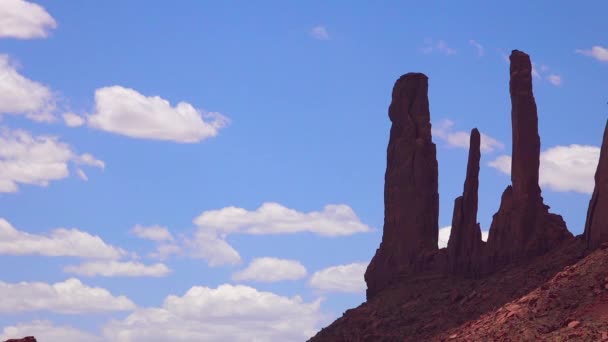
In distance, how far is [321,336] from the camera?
11606cm

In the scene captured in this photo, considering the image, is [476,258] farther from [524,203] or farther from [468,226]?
[524,203]

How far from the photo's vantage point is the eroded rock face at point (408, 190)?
120m

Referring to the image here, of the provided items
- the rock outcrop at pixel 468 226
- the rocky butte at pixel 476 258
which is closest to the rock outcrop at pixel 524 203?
the rocky butte at pixel 476 258

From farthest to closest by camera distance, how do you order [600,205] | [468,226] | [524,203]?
[468,226], [524,203], [600,205]

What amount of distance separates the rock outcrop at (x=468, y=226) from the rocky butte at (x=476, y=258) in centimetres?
7

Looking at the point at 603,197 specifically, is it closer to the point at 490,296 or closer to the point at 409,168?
the point at 490,296

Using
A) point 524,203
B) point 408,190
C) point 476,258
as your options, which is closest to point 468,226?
point 476,258

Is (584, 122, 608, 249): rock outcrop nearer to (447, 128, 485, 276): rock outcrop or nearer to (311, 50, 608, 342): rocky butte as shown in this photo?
(311, 50, 608, 342): rocky butte

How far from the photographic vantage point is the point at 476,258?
111 meters

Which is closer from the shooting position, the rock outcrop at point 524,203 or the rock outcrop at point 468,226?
the rock outcrop at point 524,203

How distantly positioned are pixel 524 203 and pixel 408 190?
638 inches

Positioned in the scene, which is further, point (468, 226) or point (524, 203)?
point (468, 226)

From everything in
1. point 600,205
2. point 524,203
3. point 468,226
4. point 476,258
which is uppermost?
point 468,226

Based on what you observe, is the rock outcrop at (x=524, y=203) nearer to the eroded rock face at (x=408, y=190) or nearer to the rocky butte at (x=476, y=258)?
the rocky butte at (x=476, y=258)
